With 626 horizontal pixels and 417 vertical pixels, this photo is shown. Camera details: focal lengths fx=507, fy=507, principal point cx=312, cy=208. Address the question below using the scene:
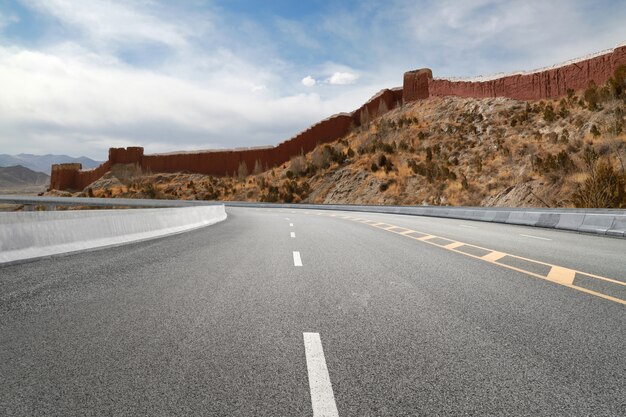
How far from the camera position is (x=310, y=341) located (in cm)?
447

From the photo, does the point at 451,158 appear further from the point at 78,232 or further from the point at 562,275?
the point at 562,275

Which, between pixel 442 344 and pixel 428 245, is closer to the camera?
pixel 442 344

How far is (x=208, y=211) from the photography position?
24688 millimetres

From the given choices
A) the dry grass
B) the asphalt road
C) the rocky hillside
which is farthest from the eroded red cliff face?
the asphalt road

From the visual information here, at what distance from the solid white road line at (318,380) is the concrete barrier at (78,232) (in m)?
7.35

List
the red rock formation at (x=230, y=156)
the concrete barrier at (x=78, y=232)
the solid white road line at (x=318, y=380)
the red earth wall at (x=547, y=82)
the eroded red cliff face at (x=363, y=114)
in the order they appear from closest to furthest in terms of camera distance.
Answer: the solid white road line at (x=318, y=380)
the concrete barrier at (x=78, y=232)
the red earth wall at (x=547, y=82)
the eroded red cliff face at (x=363, y=114)
the red rock formation at (x=230, y=156)

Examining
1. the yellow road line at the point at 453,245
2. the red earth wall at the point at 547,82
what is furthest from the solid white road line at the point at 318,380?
the red earth wall at the point at 547,82

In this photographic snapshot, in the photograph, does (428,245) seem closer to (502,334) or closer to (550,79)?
(502,334)

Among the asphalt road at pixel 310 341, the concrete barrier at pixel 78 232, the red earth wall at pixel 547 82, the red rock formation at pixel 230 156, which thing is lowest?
the asphalt road at pixel 310 341

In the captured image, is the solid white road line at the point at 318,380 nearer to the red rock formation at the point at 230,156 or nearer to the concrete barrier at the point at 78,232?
the concrete barrier at the point at 78,232

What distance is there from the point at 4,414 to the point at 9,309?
3202 mm

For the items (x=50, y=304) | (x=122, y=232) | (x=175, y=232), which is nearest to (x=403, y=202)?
(x=175, y=232)

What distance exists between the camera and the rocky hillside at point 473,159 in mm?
37719

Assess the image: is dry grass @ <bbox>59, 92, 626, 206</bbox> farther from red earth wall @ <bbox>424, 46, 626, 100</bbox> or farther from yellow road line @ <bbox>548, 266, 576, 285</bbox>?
yellow road line @ <bbox>548, 266, 576, 285</bbox>
